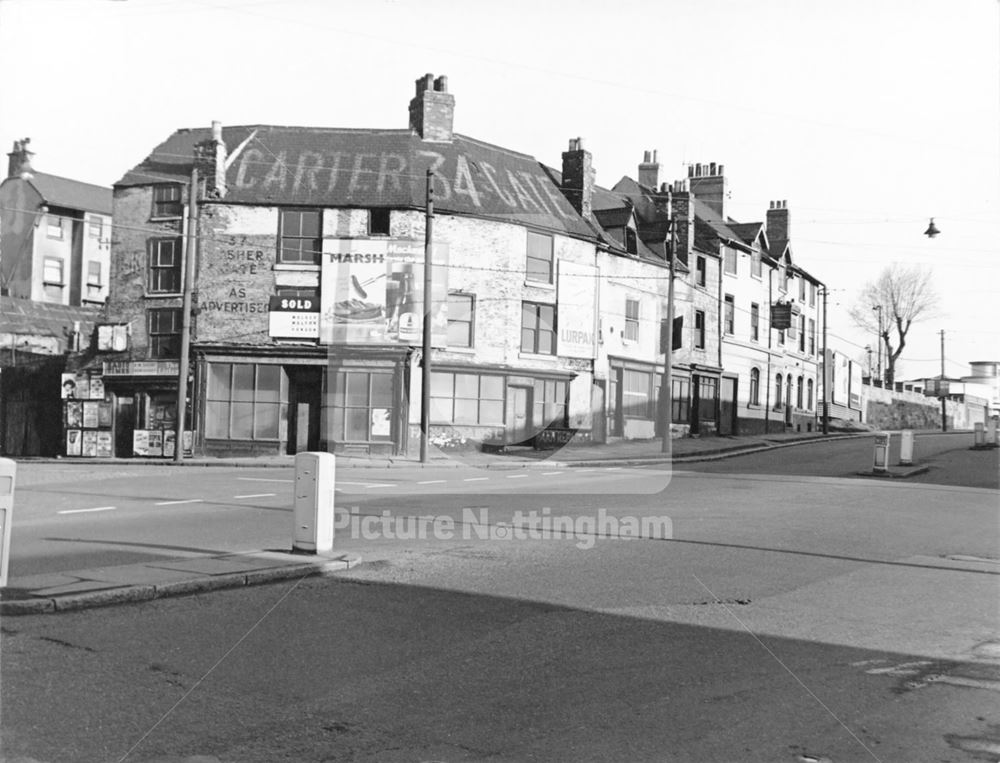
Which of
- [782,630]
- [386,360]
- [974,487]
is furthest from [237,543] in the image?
[386,360]

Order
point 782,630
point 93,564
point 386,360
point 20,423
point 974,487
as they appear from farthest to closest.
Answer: point 20,423, point 386,360, point 974,487, point 93,564, point 782,630

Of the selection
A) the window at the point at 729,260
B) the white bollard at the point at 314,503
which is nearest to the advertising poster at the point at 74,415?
the white bollard at the point at 314,503

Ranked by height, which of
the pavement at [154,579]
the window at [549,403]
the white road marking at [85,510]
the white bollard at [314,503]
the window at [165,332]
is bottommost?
the white road marking at [85,510]

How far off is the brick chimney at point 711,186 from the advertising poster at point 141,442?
31716mm

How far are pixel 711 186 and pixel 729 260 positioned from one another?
6.41 metres

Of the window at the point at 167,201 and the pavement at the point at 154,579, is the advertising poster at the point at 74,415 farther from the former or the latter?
the pavement at the point at 154,579

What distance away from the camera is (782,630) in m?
7.31

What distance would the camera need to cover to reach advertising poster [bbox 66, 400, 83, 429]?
33125 mm

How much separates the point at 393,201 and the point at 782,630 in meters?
26.7

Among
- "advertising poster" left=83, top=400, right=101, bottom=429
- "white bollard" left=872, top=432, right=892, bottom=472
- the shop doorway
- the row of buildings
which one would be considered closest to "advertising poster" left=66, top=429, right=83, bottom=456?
the row of buildings

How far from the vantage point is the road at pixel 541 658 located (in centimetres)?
479

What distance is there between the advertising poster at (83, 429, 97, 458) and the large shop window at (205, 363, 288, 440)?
15.0 ft

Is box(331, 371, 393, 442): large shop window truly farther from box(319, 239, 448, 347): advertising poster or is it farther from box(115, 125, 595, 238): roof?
box(115, 125, 595, 238): roof

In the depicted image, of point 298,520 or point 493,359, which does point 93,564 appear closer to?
point 298,520
